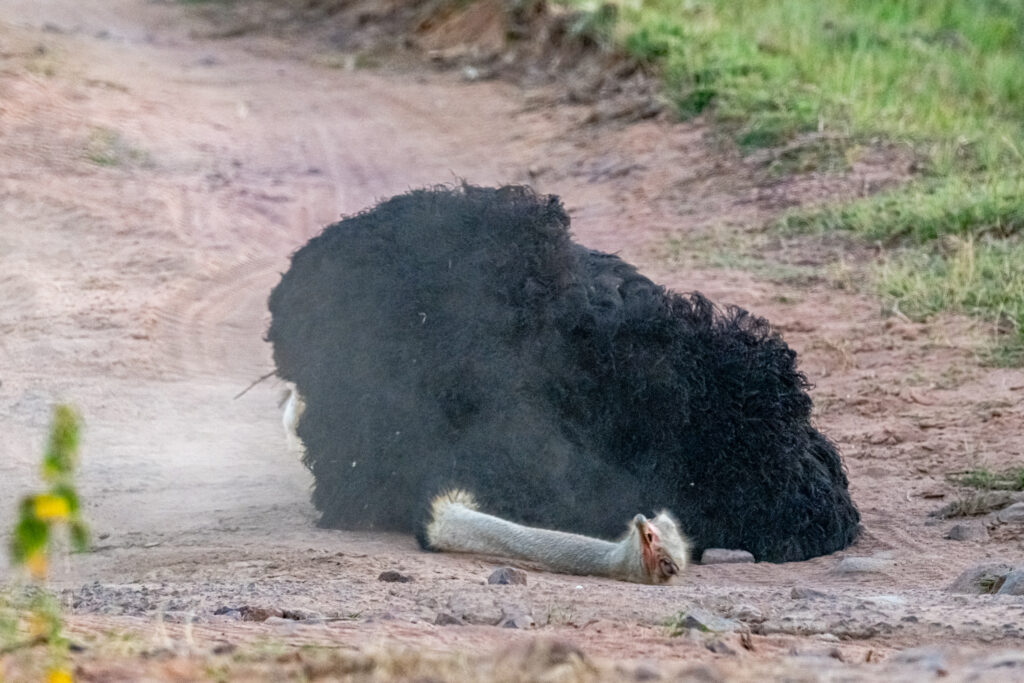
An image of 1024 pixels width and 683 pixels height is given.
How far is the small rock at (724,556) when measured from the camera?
16.0 feet

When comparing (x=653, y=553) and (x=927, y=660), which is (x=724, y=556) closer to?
(x=653, y=553)

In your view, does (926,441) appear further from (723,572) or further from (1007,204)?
(1007,204)

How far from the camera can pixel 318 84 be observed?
1483 cm

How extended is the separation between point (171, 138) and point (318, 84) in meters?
3.31

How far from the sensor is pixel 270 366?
25.7 ft

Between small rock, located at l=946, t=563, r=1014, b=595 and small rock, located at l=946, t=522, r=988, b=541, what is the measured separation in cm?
65

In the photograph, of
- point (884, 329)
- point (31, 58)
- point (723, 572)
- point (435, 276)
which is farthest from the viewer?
point (31, 58)

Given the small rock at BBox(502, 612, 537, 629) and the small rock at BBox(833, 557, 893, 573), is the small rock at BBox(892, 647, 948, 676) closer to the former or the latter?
the small rock at BBox(502, 612, 537, 629)

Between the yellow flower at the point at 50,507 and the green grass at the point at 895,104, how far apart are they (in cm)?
577

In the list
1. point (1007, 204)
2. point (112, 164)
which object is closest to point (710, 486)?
point (1007, 204)

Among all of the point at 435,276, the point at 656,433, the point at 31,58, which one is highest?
the point at 31,58

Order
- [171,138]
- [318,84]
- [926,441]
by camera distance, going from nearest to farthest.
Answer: [926,441]
[171,138]
[318,84]

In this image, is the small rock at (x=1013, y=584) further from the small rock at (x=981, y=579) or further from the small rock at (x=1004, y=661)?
the small rock at (x=1004, y=661)

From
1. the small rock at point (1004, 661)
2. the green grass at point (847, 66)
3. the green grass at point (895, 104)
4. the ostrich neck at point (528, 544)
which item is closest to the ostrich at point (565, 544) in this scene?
the ostrich neck at point (528, 544)
